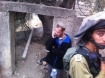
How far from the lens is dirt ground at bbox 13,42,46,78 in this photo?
16.2 feet

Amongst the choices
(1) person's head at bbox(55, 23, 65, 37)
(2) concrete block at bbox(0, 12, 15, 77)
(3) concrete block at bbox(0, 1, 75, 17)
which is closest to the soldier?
(1) person's head at bbox(55, 23, 65, 37)

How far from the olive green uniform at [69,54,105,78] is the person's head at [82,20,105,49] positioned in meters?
0.21

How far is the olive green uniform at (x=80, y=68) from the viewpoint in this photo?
1.95 meters

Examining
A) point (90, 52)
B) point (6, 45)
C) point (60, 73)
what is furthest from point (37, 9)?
point (90, 52)

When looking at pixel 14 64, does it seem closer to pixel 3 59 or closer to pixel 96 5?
pixel 3 59

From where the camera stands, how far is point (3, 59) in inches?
181

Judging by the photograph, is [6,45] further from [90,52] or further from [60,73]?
[90,52]

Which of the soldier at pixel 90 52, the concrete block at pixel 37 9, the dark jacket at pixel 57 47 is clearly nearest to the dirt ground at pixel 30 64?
the dark jacket at pixel 57 47

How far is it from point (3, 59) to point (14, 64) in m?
0.39

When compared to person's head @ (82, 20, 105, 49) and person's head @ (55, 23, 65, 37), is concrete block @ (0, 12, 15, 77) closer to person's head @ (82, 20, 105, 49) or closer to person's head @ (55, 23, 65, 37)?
person's head @ (55, 23, 65, 37)

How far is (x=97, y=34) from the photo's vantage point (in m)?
2.01

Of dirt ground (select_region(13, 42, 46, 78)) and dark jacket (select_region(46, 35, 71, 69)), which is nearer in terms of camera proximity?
dark jacket (select_region(46, 35, 71, 69))

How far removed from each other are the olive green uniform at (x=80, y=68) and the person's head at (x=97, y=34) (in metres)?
0.21

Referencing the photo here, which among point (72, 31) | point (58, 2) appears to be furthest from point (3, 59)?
point (58, 2)
